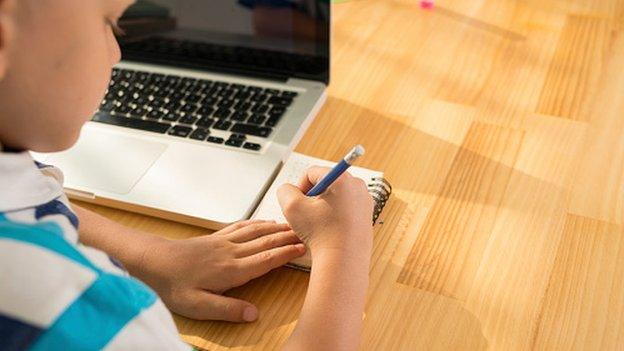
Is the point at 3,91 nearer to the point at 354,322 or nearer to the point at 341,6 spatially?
the point at 354,322

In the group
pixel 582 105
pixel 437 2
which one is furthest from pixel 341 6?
pixel 582 105

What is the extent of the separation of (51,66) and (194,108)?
44 cm

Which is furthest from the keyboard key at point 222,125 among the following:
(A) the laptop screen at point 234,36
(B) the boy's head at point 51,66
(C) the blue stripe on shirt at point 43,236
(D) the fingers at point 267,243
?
(C) the blue stripe on shirt at point 43,236

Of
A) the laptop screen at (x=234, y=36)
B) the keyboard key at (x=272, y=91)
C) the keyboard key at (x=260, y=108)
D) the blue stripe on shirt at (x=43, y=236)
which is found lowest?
the keyboard key at (x=260, y=108)

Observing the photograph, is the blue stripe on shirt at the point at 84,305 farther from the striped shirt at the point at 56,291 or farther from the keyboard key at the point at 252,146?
the keyboard key at the point at 252,146

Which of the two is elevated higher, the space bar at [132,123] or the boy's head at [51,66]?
the boy's head at [51,66]

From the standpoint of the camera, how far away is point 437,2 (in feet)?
4.06

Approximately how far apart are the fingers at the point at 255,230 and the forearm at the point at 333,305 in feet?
0.25

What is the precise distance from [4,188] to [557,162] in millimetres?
643

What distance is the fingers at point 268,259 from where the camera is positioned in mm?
731

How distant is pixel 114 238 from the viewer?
770 mm

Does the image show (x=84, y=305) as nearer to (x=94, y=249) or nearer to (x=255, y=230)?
(x=94, y=249)

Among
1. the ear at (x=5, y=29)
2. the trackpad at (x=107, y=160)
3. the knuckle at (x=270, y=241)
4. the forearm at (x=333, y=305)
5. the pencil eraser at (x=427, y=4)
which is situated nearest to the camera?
the ear at (x=5, y=29)

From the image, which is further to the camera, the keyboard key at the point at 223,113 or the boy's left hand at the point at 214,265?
the keyboard key at the point at 223,113
